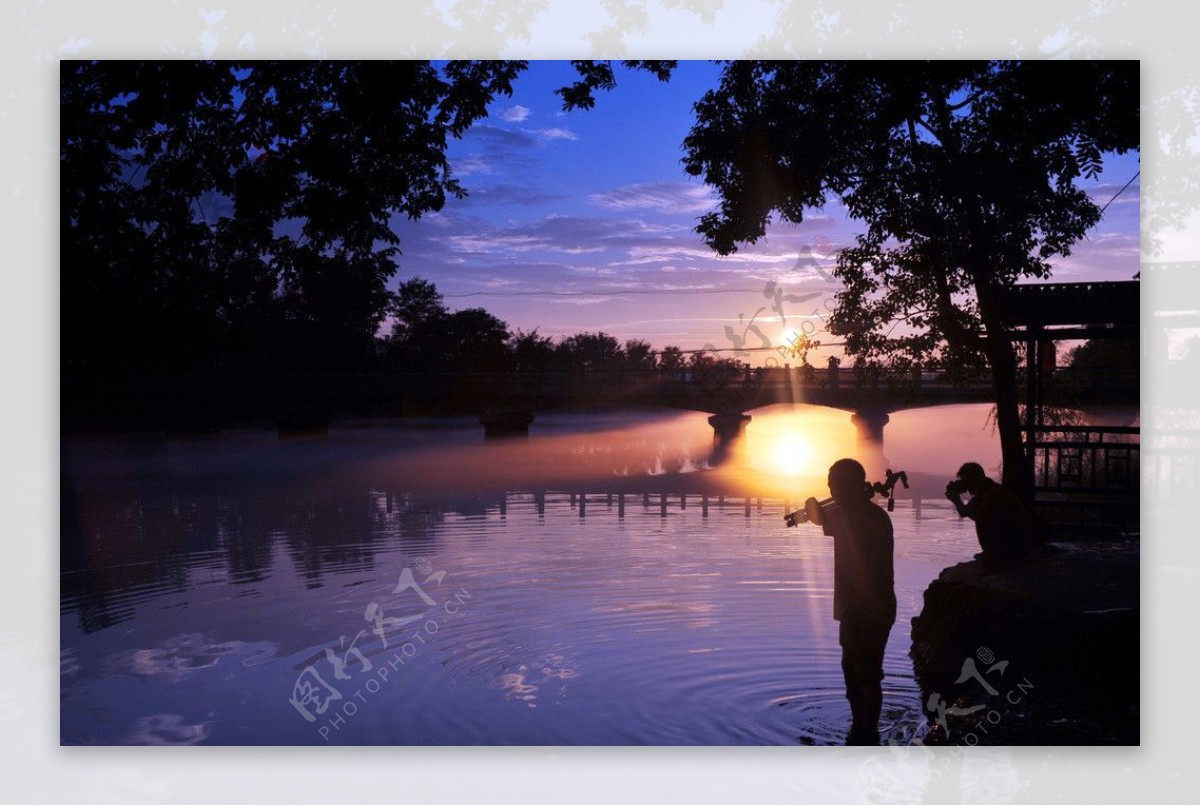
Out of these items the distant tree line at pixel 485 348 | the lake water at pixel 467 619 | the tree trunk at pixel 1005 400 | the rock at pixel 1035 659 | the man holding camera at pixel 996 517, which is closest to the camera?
the rock at pixel 1035 659

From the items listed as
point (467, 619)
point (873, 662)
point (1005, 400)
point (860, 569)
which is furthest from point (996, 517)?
point (467, 619)

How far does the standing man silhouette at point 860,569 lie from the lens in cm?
467

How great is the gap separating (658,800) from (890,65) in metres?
5.72

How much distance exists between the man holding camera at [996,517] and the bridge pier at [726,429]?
3107 cm

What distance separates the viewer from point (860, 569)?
4711 mm

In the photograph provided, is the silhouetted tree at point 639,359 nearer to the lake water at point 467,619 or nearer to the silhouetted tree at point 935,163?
the lake water at point 467,619

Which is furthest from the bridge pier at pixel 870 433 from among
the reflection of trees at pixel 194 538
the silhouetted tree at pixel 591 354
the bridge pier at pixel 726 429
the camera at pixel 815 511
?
the camera at pixel 815 511

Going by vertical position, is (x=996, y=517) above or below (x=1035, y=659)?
above

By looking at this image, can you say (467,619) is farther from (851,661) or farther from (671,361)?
(671,361)

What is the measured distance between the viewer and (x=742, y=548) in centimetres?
1410

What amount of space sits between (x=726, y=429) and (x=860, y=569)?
36.2m

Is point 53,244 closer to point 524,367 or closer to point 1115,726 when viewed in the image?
point 1115,726

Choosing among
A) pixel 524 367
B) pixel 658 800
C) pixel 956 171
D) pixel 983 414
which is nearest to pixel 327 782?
pixel 658 800

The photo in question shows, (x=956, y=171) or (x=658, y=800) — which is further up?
(x=956, y=171)
